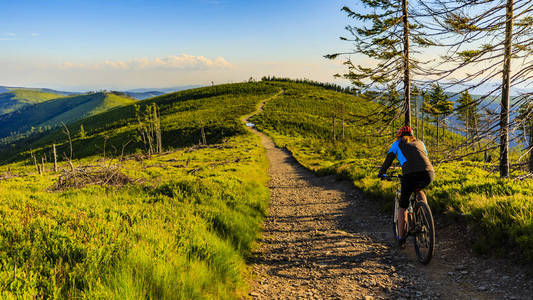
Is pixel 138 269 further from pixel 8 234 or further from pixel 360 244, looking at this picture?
pixel 360 244

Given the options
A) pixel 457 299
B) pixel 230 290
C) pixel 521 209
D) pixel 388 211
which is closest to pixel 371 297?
pixel 457 299

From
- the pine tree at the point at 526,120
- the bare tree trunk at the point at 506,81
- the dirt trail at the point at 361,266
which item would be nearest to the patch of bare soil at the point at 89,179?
the dirt trail at the point at 361,266

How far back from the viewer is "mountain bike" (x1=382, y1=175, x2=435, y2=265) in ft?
14.1

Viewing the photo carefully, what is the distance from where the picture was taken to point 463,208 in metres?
5.52

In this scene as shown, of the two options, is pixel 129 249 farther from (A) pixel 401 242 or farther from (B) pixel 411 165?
(A) pixel 401 242

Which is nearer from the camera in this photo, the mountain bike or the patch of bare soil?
the mountain bike

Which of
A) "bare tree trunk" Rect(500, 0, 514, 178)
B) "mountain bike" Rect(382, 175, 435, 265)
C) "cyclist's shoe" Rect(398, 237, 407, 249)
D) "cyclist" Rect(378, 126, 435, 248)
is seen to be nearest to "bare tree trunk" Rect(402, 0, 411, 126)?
"bare tree trunk" Rect(500, 0, 514, 178)

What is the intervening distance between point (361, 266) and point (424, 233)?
1.29 meters

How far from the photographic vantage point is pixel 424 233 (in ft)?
14.9

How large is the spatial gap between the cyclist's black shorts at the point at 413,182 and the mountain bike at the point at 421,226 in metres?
0.11

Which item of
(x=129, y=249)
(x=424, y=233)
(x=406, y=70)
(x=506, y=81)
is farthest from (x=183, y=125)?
(x=506, y=81)

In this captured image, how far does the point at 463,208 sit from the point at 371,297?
3.44 metres

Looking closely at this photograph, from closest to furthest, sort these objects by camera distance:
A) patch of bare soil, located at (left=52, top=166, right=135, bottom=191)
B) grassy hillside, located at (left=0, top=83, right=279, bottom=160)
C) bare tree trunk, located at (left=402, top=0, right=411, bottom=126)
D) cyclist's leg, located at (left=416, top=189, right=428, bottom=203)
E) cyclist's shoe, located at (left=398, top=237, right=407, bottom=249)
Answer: cyclist's leg, located at (left=416, top=189, right=428, bottom=203) → cyclist's shoe, located at (left=398, top=237, right=407, bottom=249) → patch of bare soil, located at (left=52, top=166, right=135, bottom=191) → bare tree trunk, located at (left=402, top=0, right=411, bottom=126) → grassy hillside, located at (left=0, top=83, right=279, bottom=160)

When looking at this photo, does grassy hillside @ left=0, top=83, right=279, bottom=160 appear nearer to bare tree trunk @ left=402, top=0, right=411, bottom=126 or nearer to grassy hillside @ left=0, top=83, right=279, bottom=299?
grassy hillside @ left=0, top=83, right=279, bottom=299
